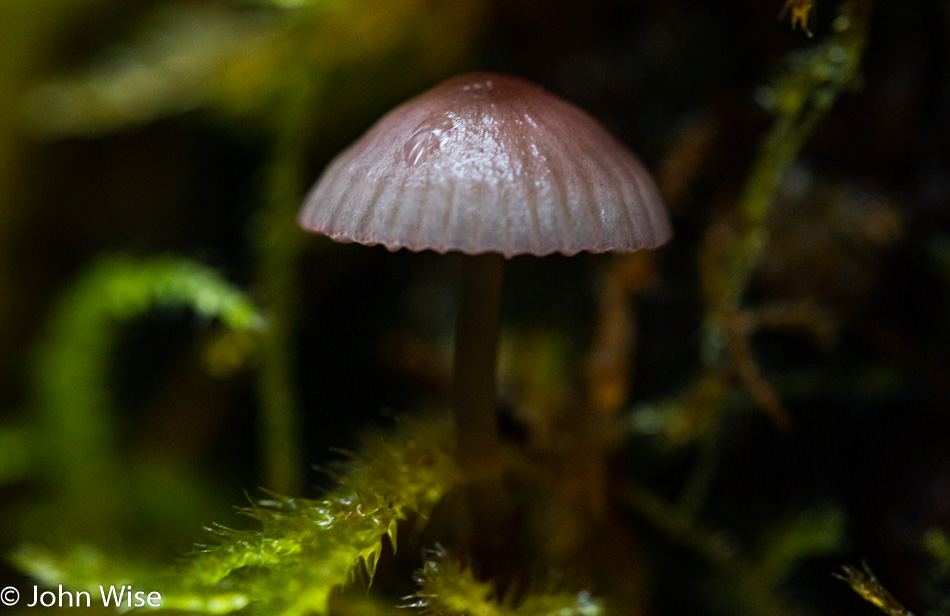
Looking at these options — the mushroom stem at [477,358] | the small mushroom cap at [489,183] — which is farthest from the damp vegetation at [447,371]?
the small mushroom cap at [489,183]

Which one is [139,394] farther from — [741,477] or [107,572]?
[741,477]

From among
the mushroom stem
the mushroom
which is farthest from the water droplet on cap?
the mushroom stem

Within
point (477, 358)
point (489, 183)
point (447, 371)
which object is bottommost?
point (447, 371)

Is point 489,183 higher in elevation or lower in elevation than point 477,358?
higher

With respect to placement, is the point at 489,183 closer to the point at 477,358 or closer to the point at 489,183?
the point at 489,183

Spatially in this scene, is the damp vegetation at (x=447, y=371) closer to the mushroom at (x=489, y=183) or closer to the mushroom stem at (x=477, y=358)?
the mushroom stem at (x=477, y=358)

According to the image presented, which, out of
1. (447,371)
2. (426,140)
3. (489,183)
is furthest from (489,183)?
(447,371)

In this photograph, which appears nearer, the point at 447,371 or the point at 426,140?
the point at 426,140
